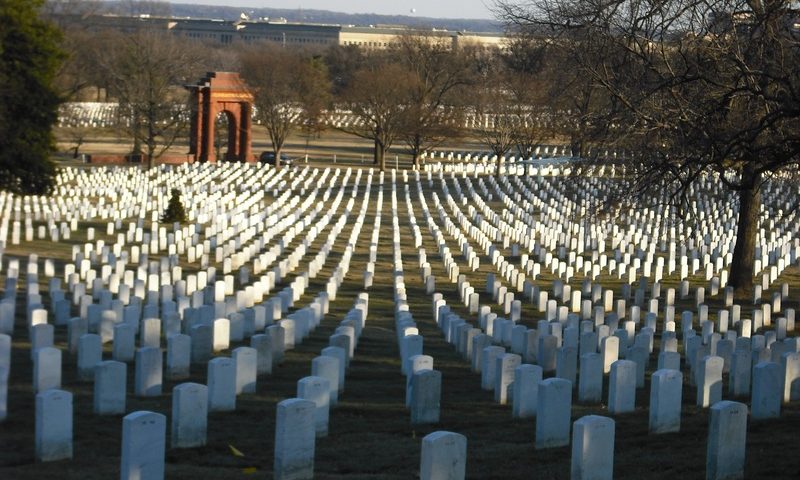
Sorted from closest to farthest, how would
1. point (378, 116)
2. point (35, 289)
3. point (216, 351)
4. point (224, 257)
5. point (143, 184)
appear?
1. point (216, 351)
2. point (35, 289)
3. point (224, 257)
4. point (143, 184)
5. point (378, 116)

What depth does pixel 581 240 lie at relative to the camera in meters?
27.2

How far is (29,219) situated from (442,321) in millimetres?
16179

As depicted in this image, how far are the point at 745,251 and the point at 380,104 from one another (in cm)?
3951

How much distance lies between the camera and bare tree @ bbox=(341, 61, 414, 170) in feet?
192

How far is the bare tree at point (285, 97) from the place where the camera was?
192 feet

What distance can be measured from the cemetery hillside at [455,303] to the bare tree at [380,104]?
1537cm

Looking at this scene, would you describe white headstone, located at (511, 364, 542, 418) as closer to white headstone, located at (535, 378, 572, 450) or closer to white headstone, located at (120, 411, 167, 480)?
white headstone, located at (535, 378, 572, 450)

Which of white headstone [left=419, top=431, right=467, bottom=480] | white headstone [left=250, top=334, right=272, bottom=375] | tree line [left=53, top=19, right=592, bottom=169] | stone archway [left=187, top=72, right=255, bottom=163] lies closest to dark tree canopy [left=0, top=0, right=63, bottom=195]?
tree line [left=53, top=19, right=592, bottom=169]

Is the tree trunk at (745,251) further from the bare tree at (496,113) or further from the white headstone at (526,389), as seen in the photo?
the bare tree at (496,113)

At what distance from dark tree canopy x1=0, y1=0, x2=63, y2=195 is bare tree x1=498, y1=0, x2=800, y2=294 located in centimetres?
1765

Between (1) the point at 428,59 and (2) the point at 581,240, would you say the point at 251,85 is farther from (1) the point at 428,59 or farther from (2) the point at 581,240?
(2) the point at 581,240

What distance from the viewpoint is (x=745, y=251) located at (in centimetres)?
2130

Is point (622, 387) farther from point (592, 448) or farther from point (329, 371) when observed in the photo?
point (592, 448)

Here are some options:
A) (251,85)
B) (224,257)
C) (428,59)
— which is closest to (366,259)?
(224,257)
